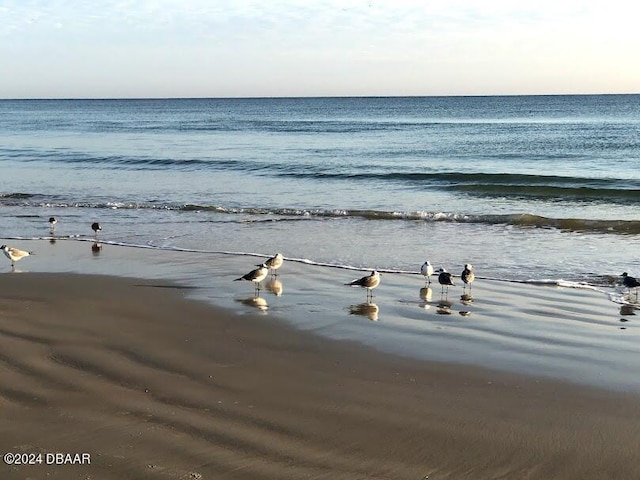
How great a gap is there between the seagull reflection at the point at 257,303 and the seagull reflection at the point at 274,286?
454 millimetres

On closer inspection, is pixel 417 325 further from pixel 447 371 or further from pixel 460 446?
pixel 460 446

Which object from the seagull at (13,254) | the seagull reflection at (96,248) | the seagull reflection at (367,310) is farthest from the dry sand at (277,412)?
the seagull reflection at (96,248)

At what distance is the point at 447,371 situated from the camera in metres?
7.89

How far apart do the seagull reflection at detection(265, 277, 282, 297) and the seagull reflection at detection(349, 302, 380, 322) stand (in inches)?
54.5

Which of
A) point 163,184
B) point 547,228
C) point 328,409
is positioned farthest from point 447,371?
point 163,184

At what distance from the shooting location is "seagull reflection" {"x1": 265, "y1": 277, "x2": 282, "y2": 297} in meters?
11.8

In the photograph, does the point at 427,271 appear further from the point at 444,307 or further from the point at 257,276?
the point at 257,276

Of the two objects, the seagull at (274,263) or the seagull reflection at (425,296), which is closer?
the seagull reflection at (425,296)

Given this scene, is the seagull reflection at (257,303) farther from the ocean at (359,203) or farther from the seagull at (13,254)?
the seagull at (13,254)

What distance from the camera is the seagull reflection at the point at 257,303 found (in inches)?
421

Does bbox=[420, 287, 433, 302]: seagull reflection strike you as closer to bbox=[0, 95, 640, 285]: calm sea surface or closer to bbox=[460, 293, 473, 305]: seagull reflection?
bbox=[460, 293, 473, 305]: seagull reflection

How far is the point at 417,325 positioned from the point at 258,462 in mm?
4498

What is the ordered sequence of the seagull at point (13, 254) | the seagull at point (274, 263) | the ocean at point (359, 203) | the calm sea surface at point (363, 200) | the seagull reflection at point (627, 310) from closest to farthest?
the seagull reflection at point (627, 310), the seagull at point (274, 263), the seagull at point (13, 254), the ocean at point (359, 203), the calm sea surface at point (363, 200)

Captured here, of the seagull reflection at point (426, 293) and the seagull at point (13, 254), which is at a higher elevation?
the seagull at point (13, 254)
